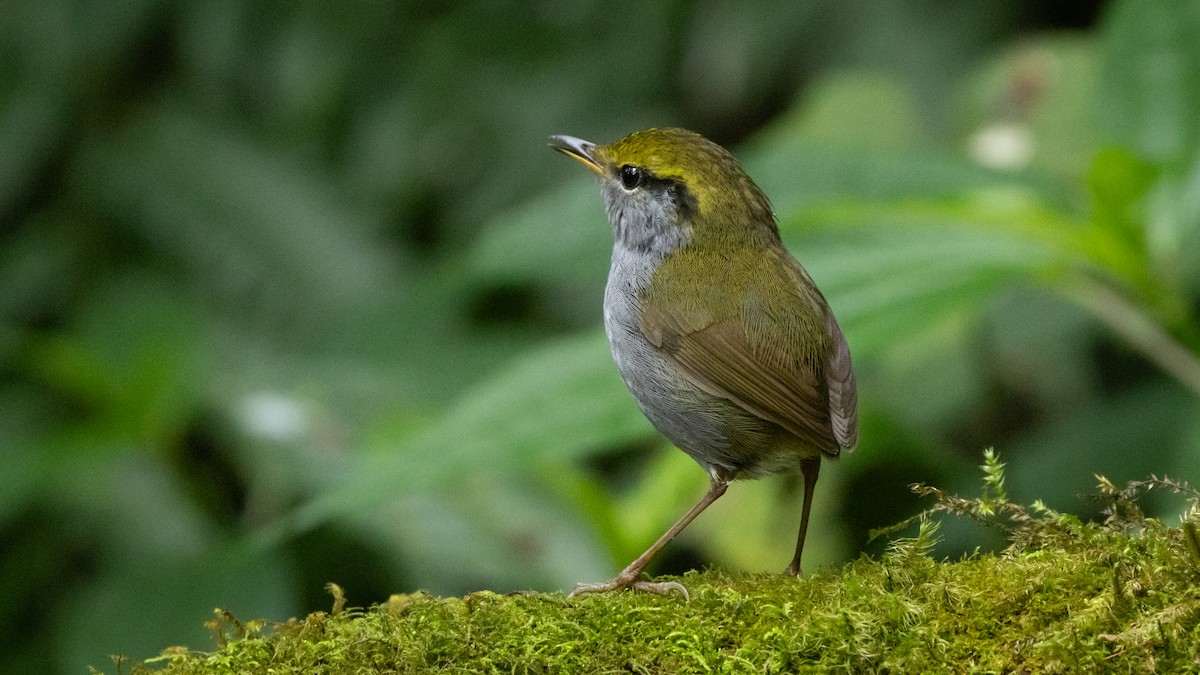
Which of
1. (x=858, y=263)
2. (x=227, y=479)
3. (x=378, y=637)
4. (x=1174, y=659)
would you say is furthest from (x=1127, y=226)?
(x=227, y=479)

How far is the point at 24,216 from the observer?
6.05m

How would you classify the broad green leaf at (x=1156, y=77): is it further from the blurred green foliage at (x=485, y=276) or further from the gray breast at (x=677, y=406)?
the gray breast at (x=677, y=406)

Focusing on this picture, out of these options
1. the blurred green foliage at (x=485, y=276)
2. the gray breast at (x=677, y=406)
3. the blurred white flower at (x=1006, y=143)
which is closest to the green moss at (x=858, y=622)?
the gray breast at (x=677, y=406)

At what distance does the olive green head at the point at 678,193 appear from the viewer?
2.79m

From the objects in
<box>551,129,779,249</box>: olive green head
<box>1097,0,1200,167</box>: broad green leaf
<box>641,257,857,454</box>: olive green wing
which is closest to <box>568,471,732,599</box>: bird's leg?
<box>641,257,857,454</box>: olive green wing

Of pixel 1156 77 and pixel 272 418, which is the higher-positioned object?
pixel 272 418

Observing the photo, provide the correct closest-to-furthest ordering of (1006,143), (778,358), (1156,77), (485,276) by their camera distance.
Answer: (778,358)
(1156,77)
(485,276)
(1006,143)

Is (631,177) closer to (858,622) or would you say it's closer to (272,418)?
(858,622)

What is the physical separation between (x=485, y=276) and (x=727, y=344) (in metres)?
1.58

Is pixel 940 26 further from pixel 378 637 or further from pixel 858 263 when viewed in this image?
pixel 378 637

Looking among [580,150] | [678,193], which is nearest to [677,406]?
[678,193]

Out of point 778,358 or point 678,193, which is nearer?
point 778,358

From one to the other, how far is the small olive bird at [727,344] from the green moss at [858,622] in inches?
10.9

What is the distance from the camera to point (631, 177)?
121 inches
